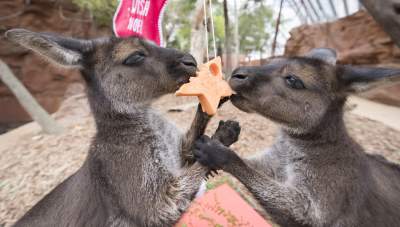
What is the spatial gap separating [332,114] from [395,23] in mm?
2714

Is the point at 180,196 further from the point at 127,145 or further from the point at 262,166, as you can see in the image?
the point at 262,166

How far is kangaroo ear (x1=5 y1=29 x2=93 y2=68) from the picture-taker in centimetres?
296

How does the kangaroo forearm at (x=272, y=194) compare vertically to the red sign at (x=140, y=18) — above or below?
below

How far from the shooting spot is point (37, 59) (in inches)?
691

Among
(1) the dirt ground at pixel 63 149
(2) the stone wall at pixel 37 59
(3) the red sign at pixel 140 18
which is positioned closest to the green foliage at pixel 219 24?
(2) the stone wall at pixel 37 59

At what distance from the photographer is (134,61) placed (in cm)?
348

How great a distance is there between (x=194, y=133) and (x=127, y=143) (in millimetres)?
541

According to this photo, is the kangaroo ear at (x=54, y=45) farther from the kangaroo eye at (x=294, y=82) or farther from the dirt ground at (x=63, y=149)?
the dirt ground at (x=63, y=149)

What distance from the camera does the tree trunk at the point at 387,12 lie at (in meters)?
5.42

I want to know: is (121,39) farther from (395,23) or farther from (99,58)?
(395,23)

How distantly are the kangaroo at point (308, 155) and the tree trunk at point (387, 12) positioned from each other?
7.37ft

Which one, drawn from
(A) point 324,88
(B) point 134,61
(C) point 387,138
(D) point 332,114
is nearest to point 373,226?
(D) point 332,114

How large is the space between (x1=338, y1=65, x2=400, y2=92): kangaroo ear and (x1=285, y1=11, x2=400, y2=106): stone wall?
27.8ft

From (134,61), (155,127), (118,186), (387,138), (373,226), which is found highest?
(134,61)
